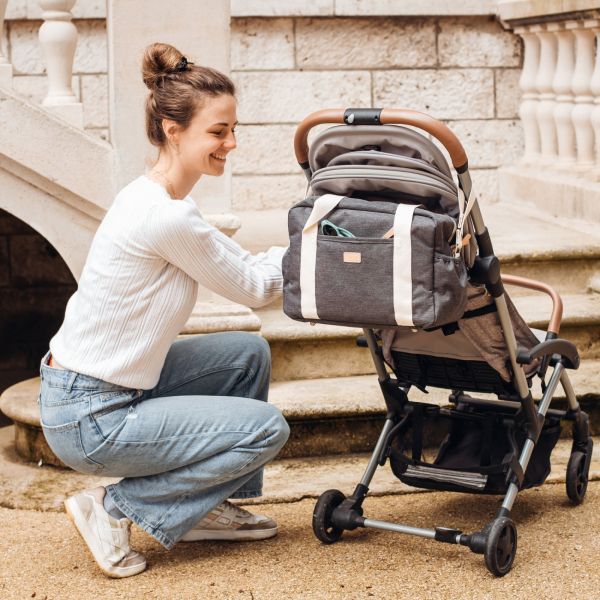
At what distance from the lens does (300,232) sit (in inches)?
123

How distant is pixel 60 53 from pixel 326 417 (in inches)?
73.2

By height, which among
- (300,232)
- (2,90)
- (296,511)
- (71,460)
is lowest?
(296,511)

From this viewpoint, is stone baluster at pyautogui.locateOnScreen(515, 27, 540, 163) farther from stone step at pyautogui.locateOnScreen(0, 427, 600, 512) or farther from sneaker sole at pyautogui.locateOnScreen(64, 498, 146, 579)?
sneaker sole at pyautogui.locateOnScreen(64, 498, 146, 579)

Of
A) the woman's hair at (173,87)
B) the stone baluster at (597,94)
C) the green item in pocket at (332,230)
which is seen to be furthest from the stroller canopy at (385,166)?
the stone baluster at (597,94)

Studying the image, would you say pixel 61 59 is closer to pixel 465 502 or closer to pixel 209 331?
pixel 209 331

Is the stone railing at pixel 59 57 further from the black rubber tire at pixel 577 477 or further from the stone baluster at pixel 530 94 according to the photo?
the stone baluster at pixel 530 94

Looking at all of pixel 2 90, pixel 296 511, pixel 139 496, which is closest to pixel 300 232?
pixel 139 496

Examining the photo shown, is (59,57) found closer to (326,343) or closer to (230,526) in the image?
(326,343)

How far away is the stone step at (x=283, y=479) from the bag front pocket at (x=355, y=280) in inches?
41.7

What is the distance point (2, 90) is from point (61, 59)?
55 cm

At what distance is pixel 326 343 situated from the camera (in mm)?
4691

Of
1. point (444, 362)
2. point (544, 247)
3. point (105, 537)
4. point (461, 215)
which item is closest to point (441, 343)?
point (444, 362)

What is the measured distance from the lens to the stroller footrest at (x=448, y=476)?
3.43m

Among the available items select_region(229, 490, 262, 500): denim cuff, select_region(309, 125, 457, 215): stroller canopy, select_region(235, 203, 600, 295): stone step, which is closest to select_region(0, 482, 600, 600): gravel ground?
select_region(229, 490, 262, 500): denim cuff
